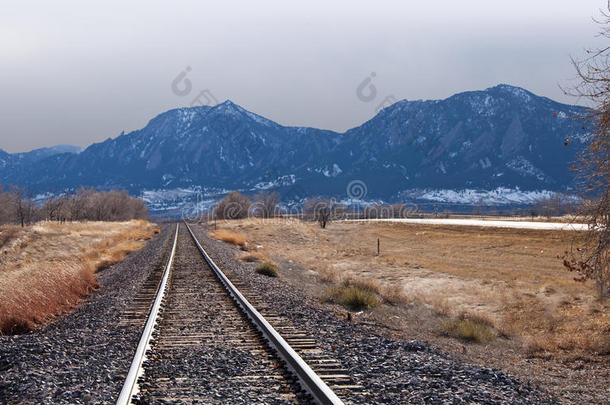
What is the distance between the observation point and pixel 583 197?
9.99 meters

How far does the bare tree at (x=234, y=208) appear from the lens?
5039 inches

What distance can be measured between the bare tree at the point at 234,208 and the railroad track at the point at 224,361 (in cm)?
11719

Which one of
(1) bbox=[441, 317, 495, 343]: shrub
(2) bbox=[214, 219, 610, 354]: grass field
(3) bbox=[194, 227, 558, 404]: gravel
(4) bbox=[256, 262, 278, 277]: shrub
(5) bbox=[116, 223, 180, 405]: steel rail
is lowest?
(2) bbox=[214, 219, 610, 354]: grass field

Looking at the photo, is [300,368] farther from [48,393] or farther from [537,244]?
[537,244]

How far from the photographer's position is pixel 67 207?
385 feet

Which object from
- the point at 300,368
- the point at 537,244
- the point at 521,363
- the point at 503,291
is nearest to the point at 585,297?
the point at 503,291

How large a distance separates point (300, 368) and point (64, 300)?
8.59 metres

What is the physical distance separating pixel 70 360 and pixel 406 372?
14.8 feet

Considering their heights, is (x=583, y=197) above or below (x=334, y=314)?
above

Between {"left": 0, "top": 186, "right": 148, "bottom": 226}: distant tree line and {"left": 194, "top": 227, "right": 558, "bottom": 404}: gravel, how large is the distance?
92.6m

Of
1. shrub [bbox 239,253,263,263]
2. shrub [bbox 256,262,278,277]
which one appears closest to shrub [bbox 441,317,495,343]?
shrub [bbox 256,262,278,277]

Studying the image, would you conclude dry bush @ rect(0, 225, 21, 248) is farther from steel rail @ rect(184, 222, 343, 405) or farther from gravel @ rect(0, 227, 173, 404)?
steel rail @ rect(184, 222, 343, 405)

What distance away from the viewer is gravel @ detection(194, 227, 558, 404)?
5656 millimetres

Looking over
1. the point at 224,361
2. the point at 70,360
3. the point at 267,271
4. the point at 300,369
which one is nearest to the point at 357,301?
the point at 224,361
